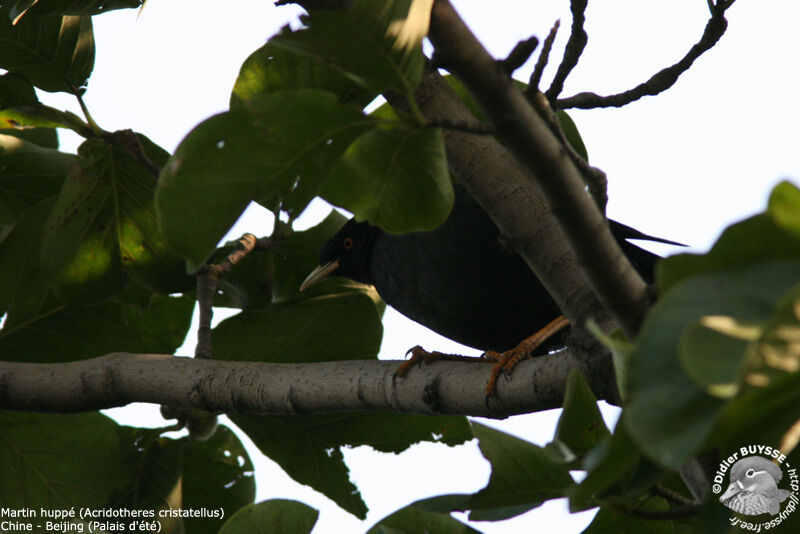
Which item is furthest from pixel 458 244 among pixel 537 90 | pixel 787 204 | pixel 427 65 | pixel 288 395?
pixel 787 204

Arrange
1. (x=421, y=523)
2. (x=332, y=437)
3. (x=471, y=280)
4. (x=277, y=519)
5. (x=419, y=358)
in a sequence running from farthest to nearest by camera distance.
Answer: (x=471, y=280), (x=332, y=437), (x=419, y=358), (x=277, y=519), (x=421, y=523)

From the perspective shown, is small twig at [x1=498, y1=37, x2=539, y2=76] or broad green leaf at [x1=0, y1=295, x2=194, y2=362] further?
broad green leaf at [x1=0, y1=295, x2=194, y2=362]

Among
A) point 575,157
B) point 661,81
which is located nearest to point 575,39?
point 575,157

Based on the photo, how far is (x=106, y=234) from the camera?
2.81 meters

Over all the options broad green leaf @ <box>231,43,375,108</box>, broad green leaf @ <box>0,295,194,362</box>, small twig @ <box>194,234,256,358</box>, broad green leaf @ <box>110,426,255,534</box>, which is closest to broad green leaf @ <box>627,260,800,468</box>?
broad green leaf @ <box>231,43,375,108</box>

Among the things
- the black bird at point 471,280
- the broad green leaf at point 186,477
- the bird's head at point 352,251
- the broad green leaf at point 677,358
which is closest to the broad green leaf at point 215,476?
the broad green leaf at point 186,477

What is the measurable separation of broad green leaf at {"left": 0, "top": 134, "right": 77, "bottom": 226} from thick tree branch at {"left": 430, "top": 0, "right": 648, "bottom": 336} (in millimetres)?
2235

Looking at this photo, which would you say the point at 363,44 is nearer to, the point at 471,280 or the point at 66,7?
the point at 66,7

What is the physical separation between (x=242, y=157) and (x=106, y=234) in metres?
1.63

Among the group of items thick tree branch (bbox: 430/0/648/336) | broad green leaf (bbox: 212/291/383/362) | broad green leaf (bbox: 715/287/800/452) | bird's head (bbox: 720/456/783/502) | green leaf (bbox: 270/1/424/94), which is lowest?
bird's head (bbox: 720/456/783/502)

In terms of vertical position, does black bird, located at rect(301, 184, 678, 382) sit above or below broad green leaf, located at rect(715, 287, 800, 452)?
above

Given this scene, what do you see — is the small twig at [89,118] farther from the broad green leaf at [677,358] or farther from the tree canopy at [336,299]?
the broad green leaf at [677,358]

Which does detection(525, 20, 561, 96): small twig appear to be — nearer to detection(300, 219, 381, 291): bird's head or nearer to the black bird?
the black bird

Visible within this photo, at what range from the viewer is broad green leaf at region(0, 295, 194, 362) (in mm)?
3016
